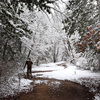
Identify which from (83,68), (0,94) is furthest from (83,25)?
(83,68)

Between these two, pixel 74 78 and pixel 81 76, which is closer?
pixel 74 78

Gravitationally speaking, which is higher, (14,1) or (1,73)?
(14,1)

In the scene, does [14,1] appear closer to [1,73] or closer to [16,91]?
[1,73]

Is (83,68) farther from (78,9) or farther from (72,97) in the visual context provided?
A: (78,9)

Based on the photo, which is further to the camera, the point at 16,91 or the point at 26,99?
the point at 16,91

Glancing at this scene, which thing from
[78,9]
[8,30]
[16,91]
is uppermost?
[78,9]

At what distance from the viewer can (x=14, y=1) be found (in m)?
3.77

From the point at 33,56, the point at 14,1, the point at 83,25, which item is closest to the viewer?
the point at 14,1

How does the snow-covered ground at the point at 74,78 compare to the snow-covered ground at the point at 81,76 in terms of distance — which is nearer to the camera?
the snow-covered ground at the point at 74,78

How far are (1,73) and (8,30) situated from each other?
2.22 meters

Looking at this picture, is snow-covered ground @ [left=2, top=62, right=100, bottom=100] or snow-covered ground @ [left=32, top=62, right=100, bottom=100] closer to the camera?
snow-covered ground @ [left=2, top=62, right=100, bottom=100]

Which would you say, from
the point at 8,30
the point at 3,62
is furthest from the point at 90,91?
the point at 8,30

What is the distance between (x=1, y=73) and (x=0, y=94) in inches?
52.8

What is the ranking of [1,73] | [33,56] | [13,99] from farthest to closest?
[33,56], [13,99], [1,73]
